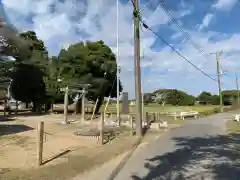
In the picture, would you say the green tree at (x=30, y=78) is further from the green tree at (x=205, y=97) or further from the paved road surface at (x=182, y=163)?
the green tree at (x=205, y=97)

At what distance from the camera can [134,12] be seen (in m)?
16.9

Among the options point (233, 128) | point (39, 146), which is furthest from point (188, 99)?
point (39, 146)

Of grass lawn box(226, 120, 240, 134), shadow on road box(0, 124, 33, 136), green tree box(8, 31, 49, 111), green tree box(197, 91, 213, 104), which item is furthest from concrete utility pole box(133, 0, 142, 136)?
green tree box(197, 91, 213, 104)

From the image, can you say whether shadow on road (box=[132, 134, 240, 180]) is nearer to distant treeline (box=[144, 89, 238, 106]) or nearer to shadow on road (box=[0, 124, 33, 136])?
shadow on road (box=[0, 124, 33, 136])

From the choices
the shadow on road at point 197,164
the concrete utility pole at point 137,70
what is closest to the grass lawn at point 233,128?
the concrete utility pole at point 137,70

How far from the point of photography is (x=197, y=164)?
918 centimetres

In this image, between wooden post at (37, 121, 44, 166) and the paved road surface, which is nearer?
the paved road surface

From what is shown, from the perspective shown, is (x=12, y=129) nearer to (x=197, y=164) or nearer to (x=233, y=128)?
(x=197, y=164)

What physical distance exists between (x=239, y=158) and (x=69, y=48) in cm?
3033

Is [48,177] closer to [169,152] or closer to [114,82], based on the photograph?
[169,152]

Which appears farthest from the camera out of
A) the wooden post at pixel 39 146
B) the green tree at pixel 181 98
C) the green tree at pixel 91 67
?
the green tree at pixel 181 98

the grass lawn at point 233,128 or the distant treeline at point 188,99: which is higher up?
the distant treeline at point 188,99

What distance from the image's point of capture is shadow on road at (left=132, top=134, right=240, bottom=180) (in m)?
7.71

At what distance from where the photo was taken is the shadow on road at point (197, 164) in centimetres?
771
